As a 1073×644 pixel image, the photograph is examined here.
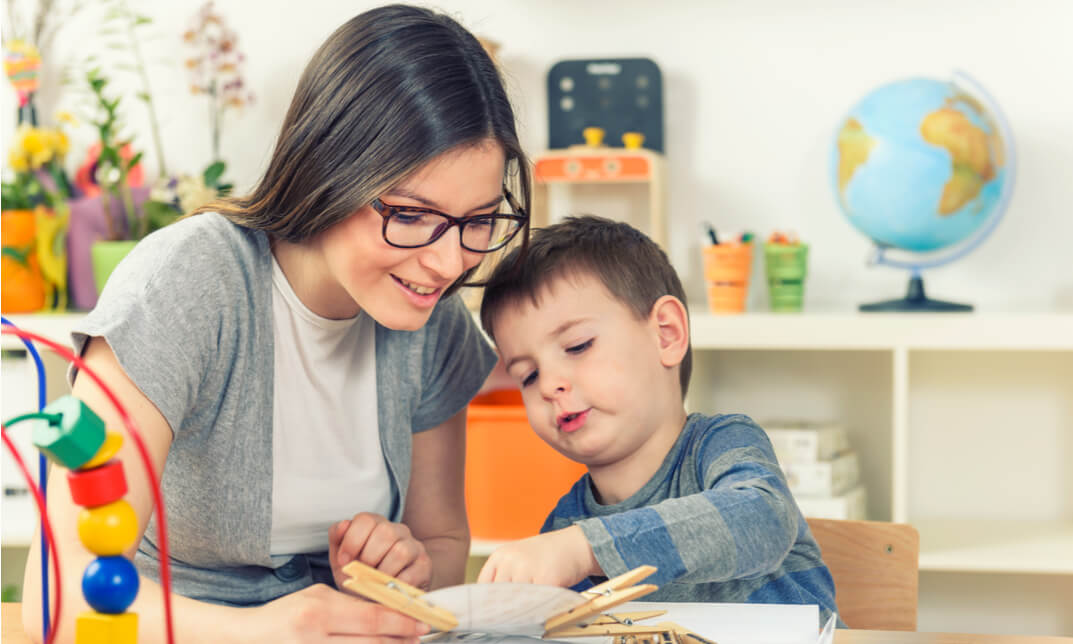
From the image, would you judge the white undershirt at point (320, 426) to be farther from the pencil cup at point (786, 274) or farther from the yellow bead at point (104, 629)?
the pencil cup at point (786, 274)

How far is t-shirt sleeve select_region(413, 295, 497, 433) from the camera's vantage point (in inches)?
45.0

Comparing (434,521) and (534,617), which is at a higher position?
(534,617)

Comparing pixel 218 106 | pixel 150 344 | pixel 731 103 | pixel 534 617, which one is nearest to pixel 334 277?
pixel 150 344

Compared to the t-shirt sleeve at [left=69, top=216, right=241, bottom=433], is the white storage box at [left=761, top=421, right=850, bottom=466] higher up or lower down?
lower down

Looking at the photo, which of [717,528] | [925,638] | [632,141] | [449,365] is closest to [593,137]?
[632,141]

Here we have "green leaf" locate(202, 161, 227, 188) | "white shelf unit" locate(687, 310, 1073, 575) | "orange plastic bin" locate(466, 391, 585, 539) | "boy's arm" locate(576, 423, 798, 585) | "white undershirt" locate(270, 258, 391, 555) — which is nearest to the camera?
"boy's arm" locate(576, 423, 798, 585)

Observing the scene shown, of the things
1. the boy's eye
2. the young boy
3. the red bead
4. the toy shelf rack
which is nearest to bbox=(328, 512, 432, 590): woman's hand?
the young boy

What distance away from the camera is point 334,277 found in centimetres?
100

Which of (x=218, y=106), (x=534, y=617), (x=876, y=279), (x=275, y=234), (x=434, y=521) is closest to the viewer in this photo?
(x=534, y=617)

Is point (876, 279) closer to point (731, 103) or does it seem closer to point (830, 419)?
point (830, 419)

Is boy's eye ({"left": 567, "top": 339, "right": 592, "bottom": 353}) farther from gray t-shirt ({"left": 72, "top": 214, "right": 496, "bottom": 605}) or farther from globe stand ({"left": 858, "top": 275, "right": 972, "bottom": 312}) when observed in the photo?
globe stand ({"left": 858, "top": 275, "right": 972, "bottom": 312})

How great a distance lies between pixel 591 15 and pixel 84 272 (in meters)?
1.23

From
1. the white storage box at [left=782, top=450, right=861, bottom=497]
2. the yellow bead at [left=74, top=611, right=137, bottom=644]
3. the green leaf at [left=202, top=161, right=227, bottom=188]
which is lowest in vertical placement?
the white storage box at [left=782, top=450, right=861, bottom=497]

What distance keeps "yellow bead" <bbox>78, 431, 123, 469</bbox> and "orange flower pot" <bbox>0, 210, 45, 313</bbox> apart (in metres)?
1.94
